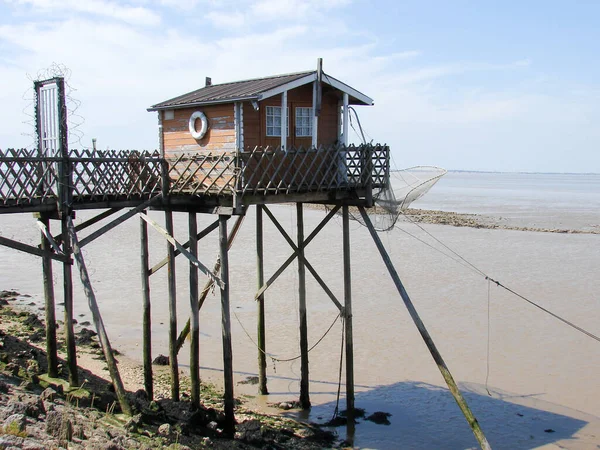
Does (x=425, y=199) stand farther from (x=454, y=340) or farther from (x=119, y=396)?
(x=119, y=396)

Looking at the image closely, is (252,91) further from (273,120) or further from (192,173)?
(192,173)

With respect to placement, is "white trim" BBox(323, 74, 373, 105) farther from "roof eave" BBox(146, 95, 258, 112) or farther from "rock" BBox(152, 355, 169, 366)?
"rock" BBox(152, 355, 169, 366)

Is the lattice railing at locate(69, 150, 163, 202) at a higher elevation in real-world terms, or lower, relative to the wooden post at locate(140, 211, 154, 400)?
higher

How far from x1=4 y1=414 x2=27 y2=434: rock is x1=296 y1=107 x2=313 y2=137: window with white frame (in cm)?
790

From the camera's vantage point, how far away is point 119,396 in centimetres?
1095

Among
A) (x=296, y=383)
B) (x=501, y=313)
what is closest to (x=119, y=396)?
(x=296, y=383)

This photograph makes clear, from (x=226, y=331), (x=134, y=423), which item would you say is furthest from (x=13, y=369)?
(x=226, y=331)

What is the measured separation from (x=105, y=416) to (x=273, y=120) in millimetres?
6622

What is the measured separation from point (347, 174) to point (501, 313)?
10.4 m

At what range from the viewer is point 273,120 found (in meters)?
13.2

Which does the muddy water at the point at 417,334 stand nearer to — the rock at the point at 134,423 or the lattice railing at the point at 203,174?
the rock at the point at 134,423

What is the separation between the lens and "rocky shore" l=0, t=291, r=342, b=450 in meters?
8.45

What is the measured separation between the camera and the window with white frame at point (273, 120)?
43.2 ft

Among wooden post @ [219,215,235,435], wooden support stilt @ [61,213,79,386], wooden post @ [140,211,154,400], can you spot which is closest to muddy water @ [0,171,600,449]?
wooden post @ [140,211,154,400]
